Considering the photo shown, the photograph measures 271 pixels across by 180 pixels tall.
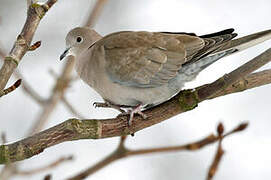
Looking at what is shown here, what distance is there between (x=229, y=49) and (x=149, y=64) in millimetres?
310

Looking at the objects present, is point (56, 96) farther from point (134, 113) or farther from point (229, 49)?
point (229, 49)

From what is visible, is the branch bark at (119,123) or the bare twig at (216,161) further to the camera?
the branch bark at (119,123)

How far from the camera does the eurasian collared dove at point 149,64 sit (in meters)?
1.93

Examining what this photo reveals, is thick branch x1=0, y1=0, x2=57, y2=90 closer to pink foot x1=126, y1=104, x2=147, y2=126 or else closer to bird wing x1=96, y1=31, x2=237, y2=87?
pink foot x1=126, y1=104, x2=147, y2=126

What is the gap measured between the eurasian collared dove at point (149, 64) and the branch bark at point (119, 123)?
0.11 meters

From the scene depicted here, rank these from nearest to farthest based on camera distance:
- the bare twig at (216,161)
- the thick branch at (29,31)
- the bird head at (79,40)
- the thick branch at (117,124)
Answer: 1. the bare twig at (216,161)
2. the thick branch at (29,31)
3. the thick branch at (117,124)
4. the bird head at (79,40)

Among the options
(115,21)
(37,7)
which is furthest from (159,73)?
(115,21)

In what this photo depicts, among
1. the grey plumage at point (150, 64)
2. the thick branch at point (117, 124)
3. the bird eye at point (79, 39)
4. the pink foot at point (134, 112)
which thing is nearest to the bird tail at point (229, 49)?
the grey plumage at point (150, 64)

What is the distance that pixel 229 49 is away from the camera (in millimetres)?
1848

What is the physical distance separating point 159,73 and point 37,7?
2.44 ft

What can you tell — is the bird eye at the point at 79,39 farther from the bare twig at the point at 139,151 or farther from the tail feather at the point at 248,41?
the bare twig at the point at 139,151

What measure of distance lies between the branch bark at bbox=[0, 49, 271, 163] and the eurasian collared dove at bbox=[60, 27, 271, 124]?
0.37 feet

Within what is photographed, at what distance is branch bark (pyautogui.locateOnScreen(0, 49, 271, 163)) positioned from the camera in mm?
1434

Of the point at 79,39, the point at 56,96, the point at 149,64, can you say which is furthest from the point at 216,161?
the point at 79,39
